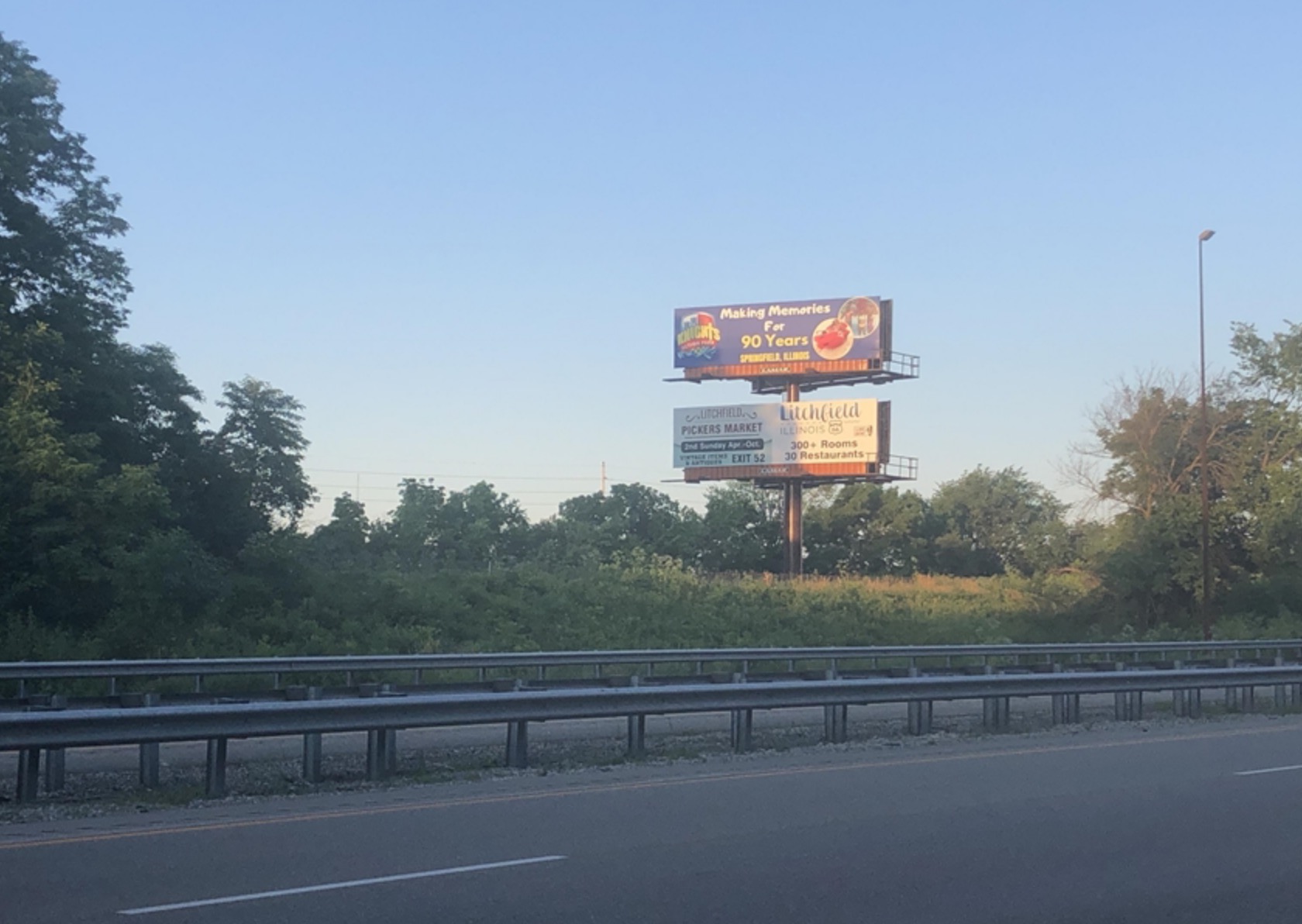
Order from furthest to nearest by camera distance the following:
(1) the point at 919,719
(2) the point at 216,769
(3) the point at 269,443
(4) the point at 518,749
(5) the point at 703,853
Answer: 1. (3) the point at 269,443
2. (1) the point at 919,719
3. (4) the point at 518,749
4. (2) the point at 216,769
5. (5) the point at 703,853

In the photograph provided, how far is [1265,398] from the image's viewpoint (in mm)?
58281

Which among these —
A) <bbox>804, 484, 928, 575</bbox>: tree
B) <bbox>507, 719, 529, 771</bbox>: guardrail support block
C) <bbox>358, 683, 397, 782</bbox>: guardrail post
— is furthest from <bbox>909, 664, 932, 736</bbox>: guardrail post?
<bbox>804, 484, 928, 575</bbox>: tree

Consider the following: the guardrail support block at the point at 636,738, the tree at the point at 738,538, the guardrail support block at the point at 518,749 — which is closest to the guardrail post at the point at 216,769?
the guardrail support block at the point at 518,749

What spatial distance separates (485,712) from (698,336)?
1787 inches

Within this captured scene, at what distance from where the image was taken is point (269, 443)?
5234 cm

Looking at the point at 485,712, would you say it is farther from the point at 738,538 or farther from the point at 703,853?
the point at 738,538

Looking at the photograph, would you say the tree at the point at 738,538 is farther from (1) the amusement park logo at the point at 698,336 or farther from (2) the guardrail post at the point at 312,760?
(2) the guardrail post at the point at 312,760

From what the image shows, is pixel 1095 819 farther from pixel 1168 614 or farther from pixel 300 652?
pixel 1168 614

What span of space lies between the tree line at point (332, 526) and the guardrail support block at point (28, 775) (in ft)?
55.8

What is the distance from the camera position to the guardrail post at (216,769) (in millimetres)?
12000

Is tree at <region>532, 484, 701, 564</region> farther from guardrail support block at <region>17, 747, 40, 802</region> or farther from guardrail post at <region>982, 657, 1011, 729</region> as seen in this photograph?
guardrail support block at <region>17, 747, 40, 802</region>

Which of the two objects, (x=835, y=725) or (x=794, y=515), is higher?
(x=794, y=515)

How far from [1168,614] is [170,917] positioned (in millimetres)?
54848

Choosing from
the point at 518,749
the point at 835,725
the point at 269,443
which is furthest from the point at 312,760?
the point at 269,443
